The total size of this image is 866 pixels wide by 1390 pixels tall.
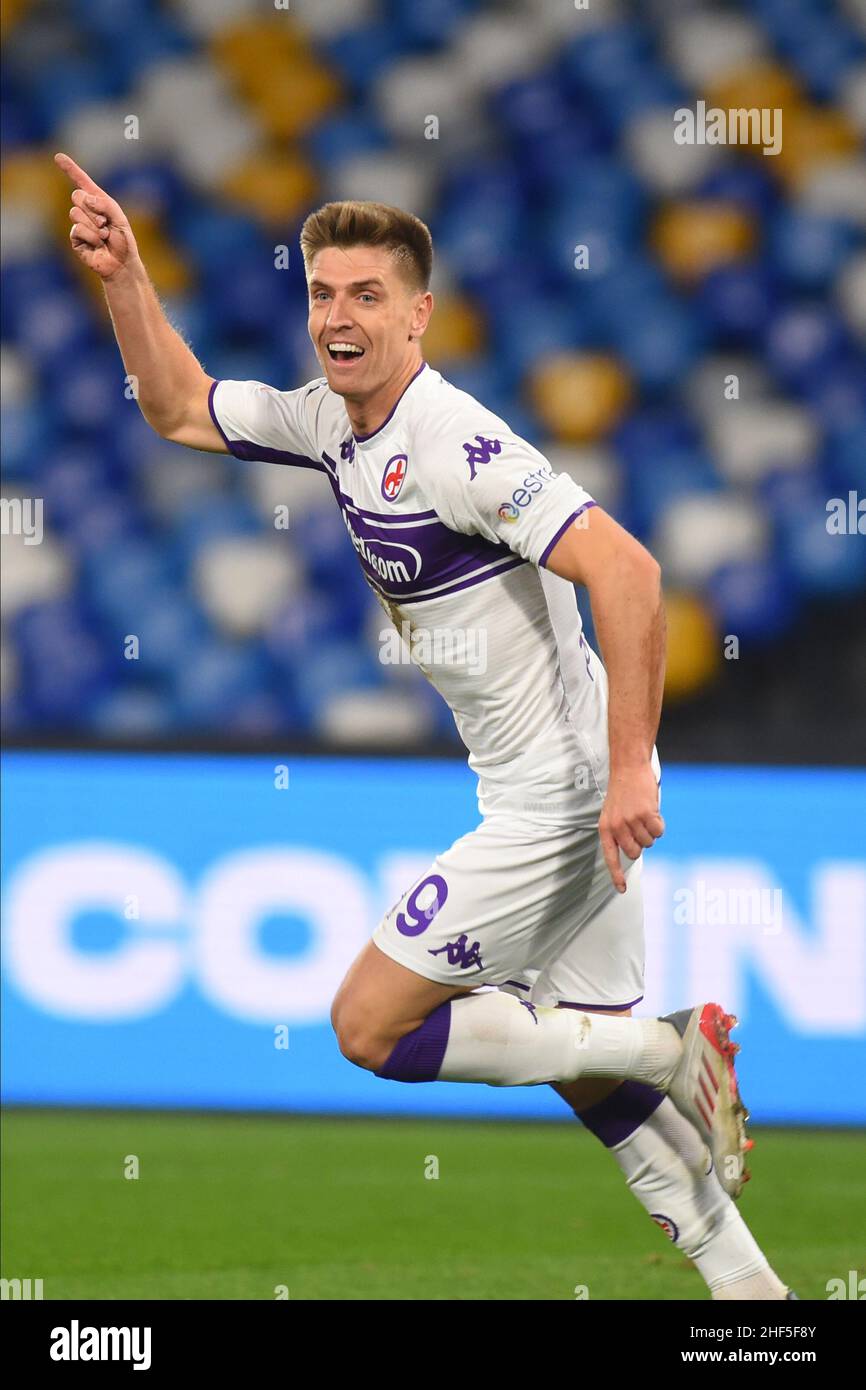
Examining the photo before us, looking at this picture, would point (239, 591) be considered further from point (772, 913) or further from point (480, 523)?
point (480, 523)

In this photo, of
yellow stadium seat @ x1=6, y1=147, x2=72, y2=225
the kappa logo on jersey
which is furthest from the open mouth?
yellow stadium seat @ x1=6, y1=147, x2=72, y2=225

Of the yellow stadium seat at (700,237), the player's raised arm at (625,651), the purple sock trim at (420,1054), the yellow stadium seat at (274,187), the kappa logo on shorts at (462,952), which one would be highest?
the yellow stadium seat at (274,187)

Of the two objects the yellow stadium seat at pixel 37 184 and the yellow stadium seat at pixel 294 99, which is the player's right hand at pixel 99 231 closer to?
the yellow stadium seat at pixel 37 184

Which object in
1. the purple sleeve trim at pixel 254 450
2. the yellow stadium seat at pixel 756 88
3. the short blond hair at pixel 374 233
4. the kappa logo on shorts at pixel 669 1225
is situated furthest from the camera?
the yellow stadium seat at pixel 756 88

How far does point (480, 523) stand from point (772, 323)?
3.98 meters

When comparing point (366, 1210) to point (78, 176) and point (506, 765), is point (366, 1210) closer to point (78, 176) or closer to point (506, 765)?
point (506, 765)

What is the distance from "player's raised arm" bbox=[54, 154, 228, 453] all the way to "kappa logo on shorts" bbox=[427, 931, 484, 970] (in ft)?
3.13

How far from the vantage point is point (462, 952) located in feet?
9.21

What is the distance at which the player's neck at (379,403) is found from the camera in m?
2.86

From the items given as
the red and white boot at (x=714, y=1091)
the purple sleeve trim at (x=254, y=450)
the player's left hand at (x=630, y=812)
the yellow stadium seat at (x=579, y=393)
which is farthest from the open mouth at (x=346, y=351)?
the yellow stadium seat at (x=579, y=393)

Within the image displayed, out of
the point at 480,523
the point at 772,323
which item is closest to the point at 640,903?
the point at 480,523

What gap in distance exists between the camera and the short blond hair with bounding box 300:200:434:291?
2.82 m

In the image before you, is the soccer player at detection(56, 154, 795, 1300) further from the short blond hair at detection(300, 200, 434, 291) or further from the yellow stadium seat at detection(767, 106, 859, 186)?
the yellow stadium seat at detection(767, 106, 859, 186)

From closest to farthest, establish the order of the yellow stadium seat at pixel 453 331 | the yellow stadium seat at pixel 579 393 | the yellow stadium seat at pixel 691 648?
the yellow stadium seat at pixel 691 648
the yellow stadium seat at pixel 579 393
the yellow stadium seat at pixel 453 331
